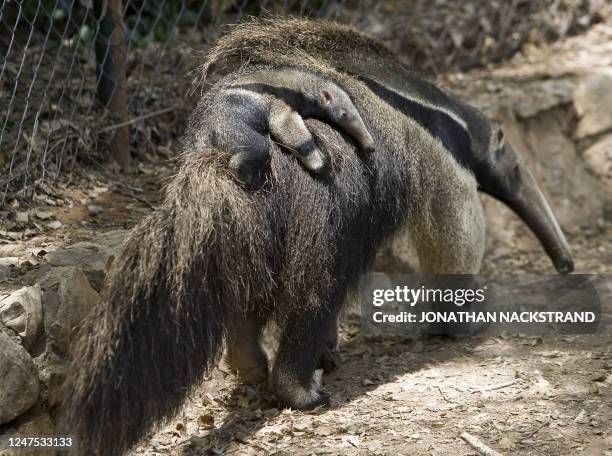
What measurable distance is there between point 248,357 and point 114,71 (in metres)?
2.24

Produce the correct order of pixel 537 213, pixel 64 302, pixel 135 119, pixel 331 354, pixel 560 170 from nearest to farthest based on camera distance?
1. pixel 64 302
2. pixel 331 354
3. pixel 135 119
4. pixel 537 213
5. pixel 560 170

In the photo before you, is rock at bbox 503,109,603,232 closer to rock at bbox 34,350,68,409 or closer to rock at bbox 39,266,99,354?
rock at bbox 39,266,99,354

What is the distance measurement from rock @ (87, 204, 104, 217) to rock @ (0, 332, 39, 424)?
1580mm

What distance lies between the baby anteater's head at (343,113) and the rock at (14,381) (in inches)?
76.2

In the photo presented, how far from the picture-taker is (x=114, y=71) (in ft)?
18.8

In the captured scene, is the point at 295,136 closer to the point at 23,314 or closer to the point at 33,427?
the point at 23,314

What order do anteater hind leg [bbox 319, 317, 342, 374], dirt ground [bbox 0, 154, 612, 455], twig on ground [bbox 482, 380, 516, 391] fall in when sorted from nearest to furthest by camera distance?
dirt ground [bbox 0, 154, 612, 455] < twig on ground [bbox 482, 380, 516, 391] < anteater hind leg [bbox 319, 317, 342, 374]

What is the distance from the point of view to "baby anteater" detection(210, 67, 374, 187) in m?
4.09

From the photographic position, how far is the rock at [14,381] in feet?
12.0

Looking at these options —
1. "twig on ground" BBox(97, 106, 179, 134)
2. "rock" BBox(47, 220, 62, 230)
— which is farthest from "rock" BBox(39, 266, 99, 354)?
"twig on ground" BBox(97, 106, 179, 134)

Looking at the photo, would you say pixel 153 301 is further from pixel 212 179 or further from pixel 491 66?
pixel 491 66

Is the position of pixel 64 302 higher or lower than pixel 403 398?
higher

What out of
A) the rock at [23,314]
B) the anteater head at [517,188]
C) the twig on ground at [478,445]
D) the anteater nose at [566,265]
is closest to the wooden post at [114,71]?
the rock at [23,314]

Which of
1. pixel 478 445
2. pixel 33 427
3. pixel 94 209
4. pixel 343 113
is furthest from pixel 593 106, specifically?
pixel 33 427
